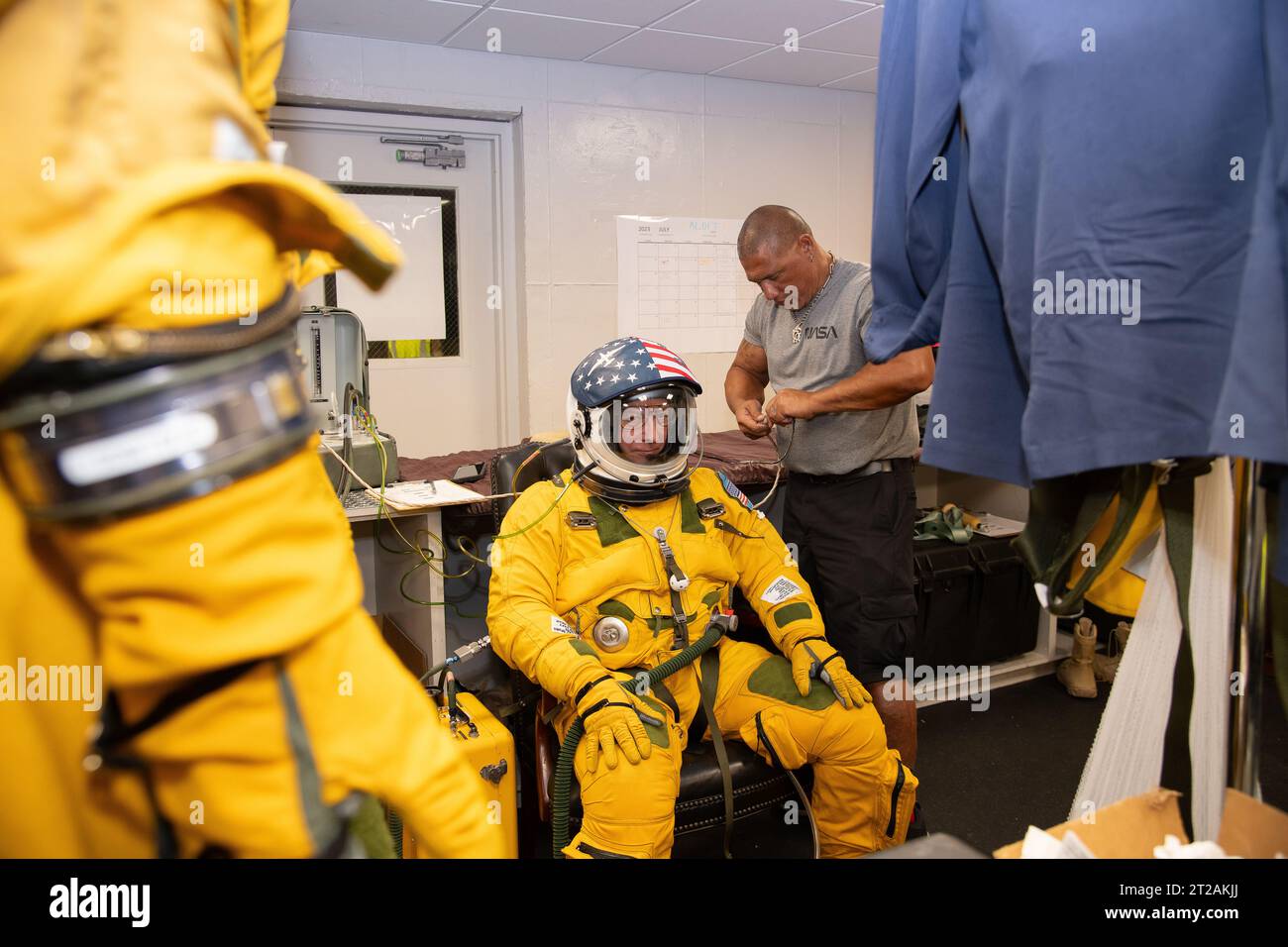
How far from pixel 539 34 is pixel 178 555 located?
337 cm

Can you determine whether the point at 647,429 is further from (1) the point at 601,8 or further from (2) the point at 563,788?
(1) the point at 601,8

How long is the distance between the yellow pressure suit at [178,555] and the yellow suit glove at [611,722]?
1.25 metres

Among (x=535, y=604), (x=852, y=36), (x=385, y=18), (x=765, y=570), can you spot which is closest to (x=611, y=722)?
(x=535, y=604)

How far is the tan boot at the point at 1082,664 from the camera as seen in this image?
3.37 m

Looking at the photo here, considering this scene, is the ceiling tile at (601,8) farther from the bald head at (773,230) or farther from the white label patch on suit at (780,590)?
the white label patch on suit at (780,590)

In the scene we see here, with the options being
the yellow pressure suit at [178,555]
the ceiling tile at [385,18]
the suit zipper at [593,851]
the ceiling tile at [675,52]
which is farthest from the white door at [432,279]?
the yellow pressure suit at [178,555]

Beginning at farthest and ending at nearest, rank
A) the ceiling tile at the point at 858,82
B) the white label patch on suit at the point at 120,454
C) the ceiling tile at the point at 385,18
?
the ceiling tile at the point at 858,82 < the ceiling tile at the point at 385,18 < the white label patch on suit at the point at 120,454

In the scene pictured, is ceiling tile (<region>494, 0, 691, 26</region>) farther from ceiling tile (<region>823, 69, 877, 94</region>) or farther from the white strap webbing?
the white strap webbing

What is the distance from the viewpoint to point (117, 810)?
1.99ft

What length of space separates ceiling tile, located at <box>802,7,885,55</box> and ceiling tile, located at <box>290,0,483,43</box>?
134 cm
